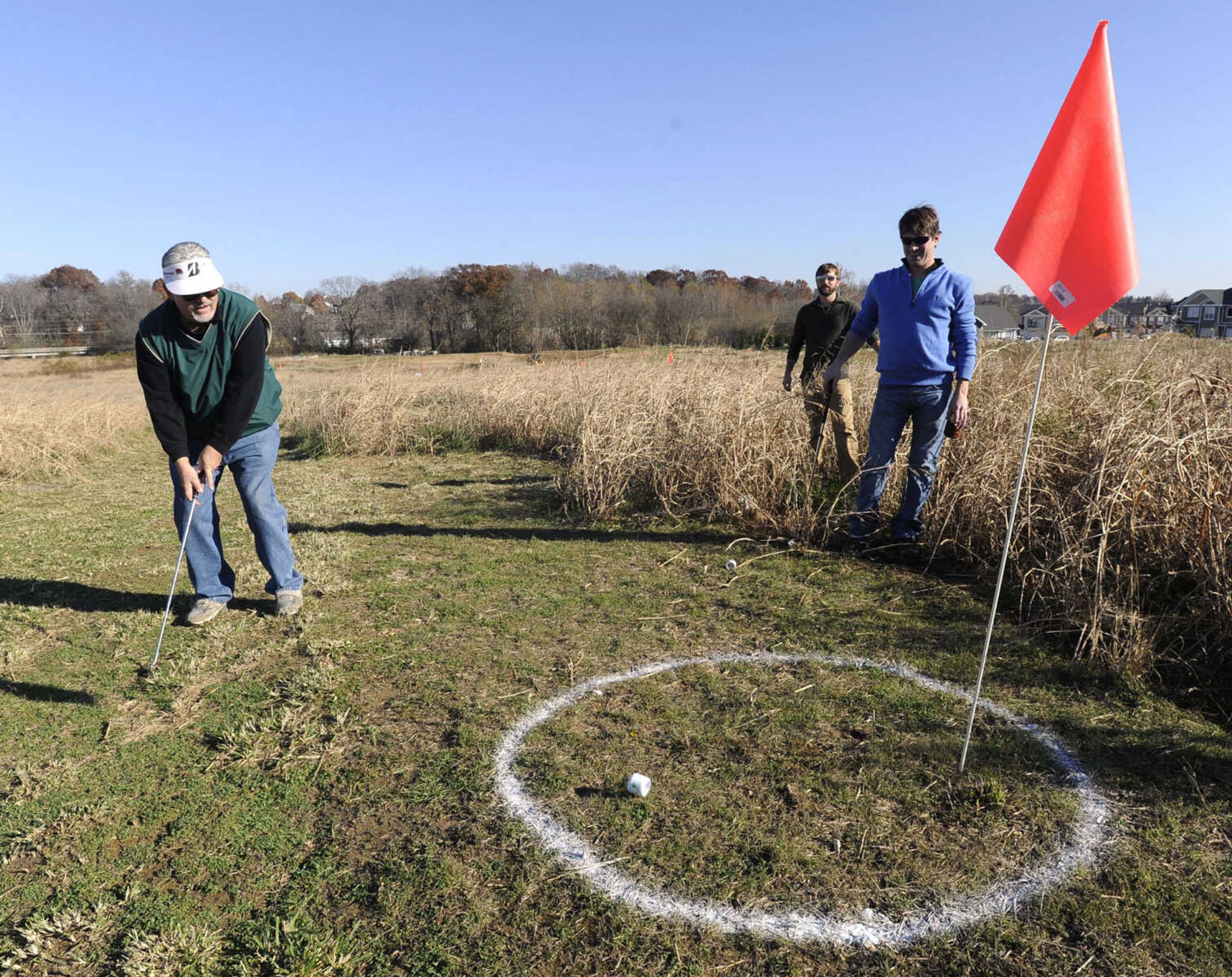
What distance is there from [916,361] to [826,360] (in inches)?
78.4

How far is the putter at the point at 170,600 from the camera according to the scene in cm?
380

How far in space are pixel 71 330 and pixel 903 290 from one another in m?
62.0

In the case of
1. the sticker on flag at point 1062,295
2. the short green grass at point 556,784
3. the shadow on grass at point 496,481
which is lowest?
the short green grass at point 556,784

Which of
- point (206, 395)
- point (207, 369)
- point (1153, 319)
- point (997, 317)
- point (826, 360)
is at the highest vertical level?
point (997, 317)

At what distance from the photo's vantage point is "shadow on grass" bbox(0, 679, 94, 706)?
11.8ft

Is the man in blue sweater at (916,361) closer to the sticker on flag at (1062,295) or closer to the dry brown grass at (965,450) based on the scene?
the dry brown grass at (965,450)

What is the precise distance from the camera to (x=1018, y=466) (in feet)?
16.9

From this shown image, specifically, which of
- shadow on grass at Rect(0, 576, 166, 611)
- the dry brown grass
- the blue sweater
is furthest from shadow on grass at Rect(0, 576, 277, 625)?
the blue sweater

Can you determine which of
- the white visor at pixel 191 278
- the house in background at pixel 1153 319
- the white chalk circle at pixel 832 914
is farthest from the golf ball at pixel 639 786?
the house in background at pixel 1153 319

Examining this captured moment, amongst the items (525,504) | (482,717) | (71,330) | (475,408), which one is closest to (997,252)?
(482,717)

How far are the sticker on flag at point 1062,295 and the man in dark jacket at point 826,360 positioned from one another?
2897 mm

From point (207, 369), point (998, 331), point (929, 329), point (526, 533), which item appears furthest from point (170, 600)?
point (998, 331)

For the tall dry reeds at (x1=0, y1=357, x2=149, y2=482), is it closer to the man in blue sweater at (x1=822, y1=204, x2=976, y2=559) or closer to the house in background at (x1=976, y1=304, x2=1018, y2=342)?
the man in blue sweater at (x1=822, y1=204, x2=976, y2=559)

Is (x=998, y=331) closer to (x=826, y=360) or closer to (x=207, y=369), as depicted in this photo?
(x=826, y=360)
